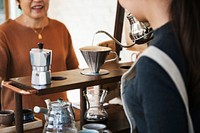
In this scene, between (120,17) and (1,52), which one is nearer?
(1,52)

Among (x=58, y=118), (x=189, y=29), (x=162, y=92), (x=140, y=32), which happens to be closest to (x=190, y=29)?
(x=189, y=29)

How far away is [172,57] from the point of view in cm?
70

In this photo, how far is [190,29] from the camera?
70cm

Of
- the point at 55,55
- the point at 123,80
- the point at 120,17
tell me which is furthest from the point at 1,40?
the point at 123,80

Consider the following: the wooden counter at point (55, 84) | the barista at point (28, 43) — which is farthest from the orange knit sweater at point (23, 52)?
the wooden counter at point (55, 84)

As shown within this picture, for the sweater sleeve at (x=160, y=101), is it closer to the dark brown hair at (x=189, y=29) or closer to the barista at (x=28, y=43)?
the dark brown hair at (x=189, y=29)

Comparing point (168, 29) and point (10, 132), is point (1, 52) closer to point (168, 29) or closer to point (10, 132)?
point (10, 132)

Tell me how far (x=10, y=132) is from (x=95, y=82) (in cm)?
34

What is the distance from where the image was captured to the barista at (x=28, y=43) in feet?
5.74

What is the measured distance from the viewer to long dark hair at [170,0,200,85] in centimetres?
70

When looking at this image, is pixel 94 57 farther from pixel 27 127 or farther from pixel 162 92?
pixel 162 92

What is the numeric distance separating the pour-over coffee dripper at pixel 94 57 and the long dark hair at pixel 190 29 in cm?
55

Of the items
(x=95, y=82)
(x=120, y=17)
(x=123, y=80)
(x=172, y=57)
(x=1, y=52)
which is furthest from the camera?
(x=120, y=17)

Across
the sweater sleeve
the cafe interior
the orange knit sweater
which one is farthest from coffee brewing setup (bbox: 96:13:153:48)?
the sweater sleeve
